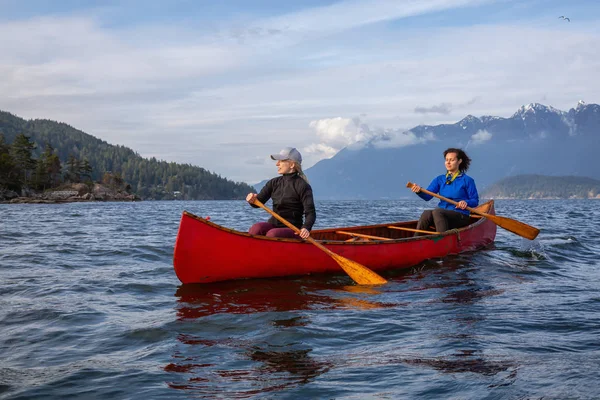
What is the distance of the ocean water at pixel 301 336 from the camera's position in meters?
4.55

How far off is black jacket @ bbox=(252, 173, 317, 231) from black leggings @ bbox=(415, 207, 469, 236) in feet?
13.3

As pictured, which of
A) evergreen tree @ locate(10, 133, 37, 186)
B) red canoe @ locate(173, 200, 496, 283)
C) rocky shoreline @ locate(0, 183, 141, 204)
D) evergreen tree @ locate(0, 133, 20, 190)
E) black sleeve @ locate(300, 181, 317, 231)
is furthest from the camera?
evergreen tree @ locate(10, 133, 37, 186)

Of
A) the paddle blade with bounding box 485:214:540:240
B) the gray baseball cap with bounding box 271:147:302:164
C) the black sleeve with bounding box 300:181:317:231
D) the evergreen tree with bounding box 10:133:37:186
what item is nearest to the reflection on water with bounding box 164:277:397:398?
the black sleeve with bounding box 300:181:317:231

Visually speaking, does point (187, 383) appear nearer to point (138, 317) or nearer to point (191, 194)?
point (138, 317)

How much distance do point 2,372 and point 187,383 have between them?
1.74 m

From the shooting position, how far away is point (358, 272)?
31.3ft

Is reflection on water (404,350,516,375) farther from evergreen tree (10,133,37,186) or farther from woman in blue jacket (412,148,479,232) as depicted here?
evergreen tree (10,133,37,186)

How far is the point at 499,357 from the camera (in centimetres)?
520

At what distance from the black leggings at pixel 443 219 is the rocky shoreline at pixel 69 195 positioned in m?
80.8

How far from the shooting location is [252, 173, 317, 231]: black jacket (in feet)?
30.7

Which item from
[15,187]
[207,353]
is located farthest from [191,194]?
[207,353]

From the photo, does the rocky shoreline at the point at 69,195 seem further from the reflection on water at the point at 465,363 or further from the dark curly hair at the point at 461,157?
the reflection on water at the point at 465,363

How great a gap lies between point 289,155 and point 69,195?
9563 centimetres

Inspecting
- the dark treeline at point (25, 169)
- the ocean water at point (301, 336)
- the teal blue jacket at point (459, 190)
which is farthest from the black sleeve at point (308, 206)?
the dark treeline at point (25, 169)
